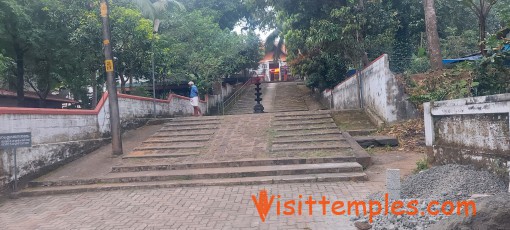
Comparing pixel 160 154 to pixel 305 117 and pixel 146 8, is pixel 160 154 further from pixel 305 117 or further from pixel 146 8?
pixel 146 8

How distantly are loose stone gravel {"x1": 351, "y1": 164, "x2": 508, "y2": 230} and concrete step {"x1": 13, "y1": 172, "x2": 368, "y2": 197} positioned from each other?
1.50 m

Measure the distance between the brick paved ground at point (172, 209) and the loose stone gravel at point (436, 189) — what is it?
0.57 metres

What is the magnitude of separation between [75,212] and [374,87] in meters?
9.58

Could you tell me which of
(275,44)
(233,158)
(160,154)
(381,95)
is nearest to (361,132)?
(381,95)

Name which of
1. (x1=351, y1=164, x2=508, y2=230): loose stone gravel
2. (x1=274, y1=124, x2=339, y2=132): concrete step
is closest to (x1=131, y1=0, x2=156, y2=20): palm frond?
(x1=274, y1=124, x2=339, y2=132): concrete step

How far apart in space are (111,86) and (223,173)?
401 centimetres

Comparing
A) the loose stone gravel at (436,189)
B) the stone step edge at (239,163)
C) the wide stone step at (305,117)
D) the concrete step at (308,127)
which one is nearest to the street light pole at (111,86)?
the stone step edge at (239,163)

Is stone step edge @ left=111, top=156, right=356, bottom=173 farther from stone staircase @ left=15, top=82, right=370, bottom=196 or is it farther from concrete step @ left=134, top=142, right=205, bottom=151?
concrete step @ left=134, top=142, right=205, bottom=151

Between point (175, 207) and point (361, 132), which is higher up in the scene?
point (361, 132)

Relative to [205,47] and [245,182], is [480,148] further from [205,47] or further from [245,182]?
[205,47]

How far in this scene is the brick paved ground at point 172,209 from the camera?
4984 mm

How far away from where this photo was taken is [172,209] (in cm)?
579

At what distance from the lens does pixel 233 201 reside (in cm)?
607

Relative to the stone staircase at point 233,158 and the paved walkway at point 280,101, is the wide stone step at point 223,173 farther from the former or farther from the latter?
the paved walkway at point 280,101
